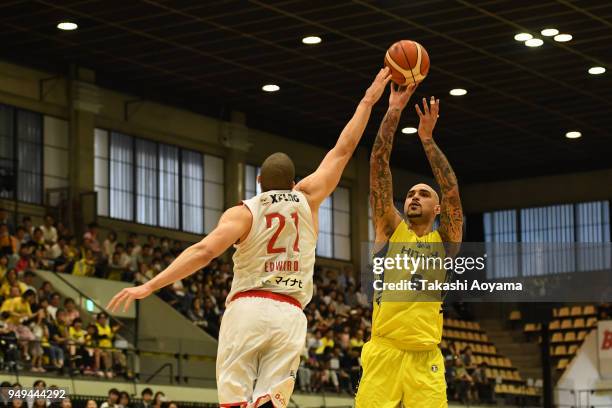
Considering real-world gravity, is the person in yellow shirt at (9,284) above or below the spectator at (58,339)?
above

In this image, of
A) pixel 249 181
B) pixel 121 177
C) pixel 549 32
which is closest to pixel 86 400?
pixel 121 177

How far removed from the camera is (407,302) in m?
9.73

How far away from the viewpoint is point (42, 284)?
24672 millimetres

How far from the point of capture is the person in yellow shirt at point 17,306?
2168 centimetres

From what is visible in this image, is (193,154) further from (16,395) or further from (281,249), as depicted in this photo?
(281,249)

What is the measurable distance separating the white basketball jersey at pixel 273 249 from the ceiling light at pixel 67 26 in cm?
1894

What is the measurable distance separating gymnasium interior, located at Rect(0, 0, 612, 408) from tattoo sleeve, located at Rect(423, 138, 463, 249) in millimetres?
10638

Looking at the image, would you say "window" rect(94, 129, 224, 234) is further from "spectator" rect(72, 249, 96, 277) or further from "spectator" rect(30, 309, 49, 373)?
"spectator" rect(30, 309, 49, 373)

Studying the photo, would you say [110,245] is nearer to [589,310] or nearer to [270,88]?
[270,88]

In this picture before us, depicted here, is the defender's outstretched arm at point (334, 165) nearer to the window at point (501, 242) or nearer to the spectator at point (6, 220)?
the spectator at point (6, 220)

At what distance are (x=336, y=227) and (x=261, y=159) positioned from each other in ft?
11.7

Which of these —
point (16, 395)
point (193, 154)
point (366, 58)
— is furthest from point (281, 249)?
point (193, 154)

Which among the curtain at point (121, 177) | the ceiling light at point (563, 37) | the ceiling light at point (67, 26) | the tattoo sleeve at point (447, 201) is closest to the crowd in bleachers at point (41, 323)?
the ceiling light at point (67, 26)

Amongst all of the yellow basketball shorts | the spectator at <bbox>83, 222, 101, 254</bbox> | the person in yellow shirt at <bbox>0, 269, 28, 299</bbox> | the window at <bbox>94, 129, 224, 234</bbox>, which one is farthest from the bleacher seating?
the yellow basketball shorts
